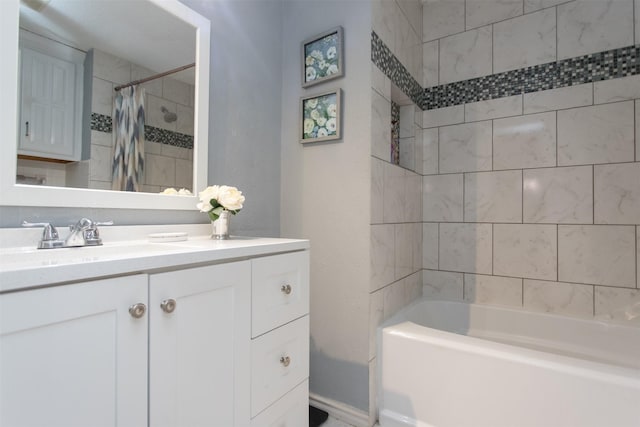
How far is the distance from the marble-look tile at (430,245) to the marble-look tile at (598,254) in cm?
75

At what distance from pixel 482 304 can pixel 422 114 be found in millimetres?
1460

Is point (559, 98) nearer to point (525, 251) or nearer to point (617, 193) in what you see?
point (617, 193)

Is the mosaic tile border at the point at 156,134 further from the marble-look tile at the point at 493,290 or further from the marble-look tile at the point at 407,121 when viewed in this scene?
the marble-look tile at the point at 493,290

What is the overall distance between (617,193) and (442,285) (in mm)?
1171

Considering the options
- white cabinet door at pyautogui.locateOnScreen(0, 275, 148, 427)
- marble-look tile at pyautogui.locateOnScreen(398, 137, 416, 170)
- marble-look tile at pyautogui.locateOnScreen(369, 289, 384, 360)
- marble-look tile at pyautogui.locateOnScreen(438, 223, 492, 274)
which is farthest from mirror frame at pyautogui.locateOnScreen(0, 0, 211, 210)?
marble-look tile at pyautogui.locateOnScreen(438, 223, 492, 274)

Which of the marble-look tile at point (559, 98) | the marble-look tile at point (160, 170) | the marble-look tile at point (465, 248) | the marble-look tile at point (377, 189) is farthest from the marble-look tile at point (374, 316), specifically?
the marble-look tile at point (559, 98)

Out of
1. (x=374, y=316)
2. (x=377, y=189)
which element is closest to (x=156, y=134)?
(x=377, y=189)

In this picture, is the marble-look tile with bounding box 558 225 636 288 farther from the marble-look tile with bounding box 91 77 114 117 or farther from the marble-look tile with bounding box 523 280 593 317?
the marble-look tile with bounding box 91 77 114 117

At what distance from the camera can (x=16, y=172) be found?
94cm

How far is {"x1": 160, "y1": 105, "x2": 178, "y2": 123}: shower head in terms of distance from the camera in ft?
4.47

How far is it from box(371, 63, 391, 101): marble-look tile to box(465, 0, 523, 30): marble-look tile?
3.33 ft

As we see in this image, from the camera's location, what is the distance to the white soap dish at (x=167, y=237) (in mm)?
1164

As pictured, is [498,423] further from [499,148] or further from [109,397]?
[499,148]

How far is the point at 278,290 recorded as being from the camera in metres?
1.09
